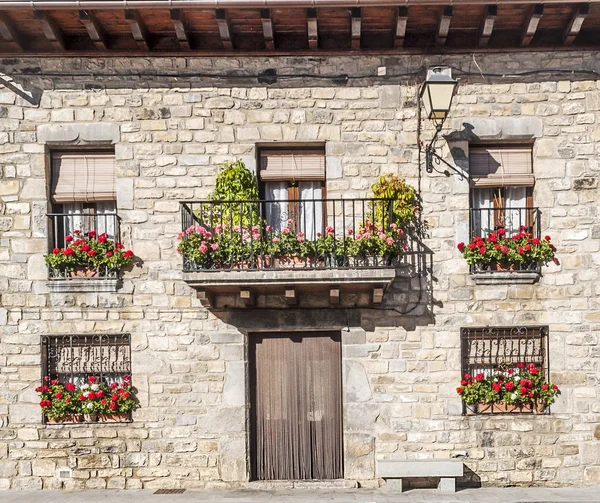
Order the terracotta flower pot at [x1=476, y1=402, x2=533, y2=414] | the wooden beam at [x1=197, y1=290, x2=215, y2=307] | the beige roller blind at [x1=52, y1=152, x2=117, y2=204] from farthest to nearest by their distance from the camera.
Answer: the beige roller blind at [x1=52, y1=152, x2=117, y2=204] < the terracotta flower pot at [x1=476, y1=402, x2=533, y2=414] < the wooden beam at [x1=197, y1=290, x2=215, y2=307]

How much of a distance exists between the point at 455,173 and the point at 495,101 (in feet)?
3.34

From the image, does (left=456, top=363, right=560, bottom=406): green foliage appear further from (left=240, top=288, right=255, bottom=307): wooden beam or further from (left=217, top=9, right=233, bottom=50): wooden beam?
(left=217, top=9, right=233, bottom=50): wooden beam

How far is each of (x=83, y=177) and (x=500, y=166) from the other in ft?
17.0

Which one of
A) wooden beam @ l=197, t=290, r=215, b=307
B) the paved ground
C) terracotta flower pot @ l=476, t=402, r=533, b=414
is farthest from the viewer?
terracotta flower pot @ l=476, t=402, r=533, b=414

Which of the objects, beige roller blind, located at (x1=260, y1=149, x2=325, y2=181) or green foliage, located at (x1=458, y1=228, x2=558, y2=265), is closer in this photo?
green foliage, located at (x1=458, y1=228, x2=558, y2=265)

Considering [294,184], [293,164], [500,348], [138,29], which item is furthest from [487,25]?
[138,29]

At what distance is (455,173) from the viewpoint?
22.6ft

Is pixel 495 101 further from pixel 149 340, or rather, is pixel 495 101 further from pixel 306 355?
pixel 149 340

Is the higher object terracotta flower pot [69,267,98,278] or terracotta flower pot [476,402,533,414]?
terracotta flower pot [69,267,98,278]

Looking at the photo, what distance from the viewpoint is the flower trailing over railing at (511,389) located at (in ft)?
22.0

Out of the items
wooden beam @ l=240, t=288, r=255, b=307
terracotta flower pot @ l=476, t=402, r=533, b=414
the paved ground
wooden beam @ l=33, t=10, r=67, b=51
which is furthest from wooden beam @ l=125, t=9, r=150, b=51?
terracotta flower pot @ l=476, t=402, r=533, b=414

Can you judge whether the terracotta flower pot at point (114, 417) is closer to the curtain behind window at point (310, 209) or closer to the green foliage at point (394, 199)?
the curtain behind window at point (310, 209)

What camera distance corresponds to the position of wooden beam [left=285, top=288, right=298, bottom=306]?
6.41 m

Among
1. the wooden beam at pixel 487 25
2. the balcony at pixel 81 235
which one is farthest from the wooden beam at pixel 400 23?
the balcony at pixel 81 235
